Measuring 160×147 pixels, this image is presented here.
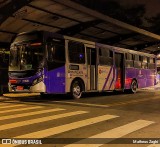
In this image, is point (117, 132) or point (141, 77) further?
point (141, 77)

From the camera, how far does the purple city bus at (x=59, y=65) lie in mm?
14328

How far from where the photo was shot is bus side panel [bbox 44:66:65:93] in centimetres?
1437

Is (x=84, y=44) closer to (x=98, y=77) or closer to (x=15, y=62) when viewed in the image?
(x=98, y=77)

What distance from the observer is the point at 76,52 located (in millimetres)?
16281

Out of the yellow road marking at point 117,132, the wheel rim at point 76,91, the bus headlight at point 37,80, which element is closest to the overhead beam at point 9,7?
the bus headlight at point 37,80

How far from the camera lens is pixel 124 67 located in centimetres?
2120

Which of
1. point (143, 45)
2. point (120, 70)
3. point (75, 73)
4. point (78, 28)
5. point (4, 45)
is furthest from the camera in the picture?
point (143, 45)

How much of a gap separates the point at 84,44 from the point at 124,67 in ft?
16.9

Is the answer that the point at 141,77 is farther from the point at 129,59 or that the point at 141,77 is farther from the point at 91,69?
the point at 91,69

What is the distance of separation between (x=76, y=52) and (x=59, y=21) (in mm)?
6967

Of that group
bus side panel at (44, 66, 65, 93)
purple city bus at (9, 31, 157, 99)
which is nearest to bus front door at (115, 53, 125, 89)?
purple city bus at (9, 31, 157, 99)

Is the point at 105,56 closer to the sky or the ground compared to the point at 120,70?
closer to the sky

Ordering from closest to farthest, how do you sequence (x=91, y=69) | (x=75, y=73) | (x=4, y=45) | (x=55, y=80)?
(x=55, y=80), (x=75, y=73), (x=91, y=69), (x=4, y=45)

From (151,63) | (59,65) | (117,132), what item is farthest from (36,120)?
(151,63)
